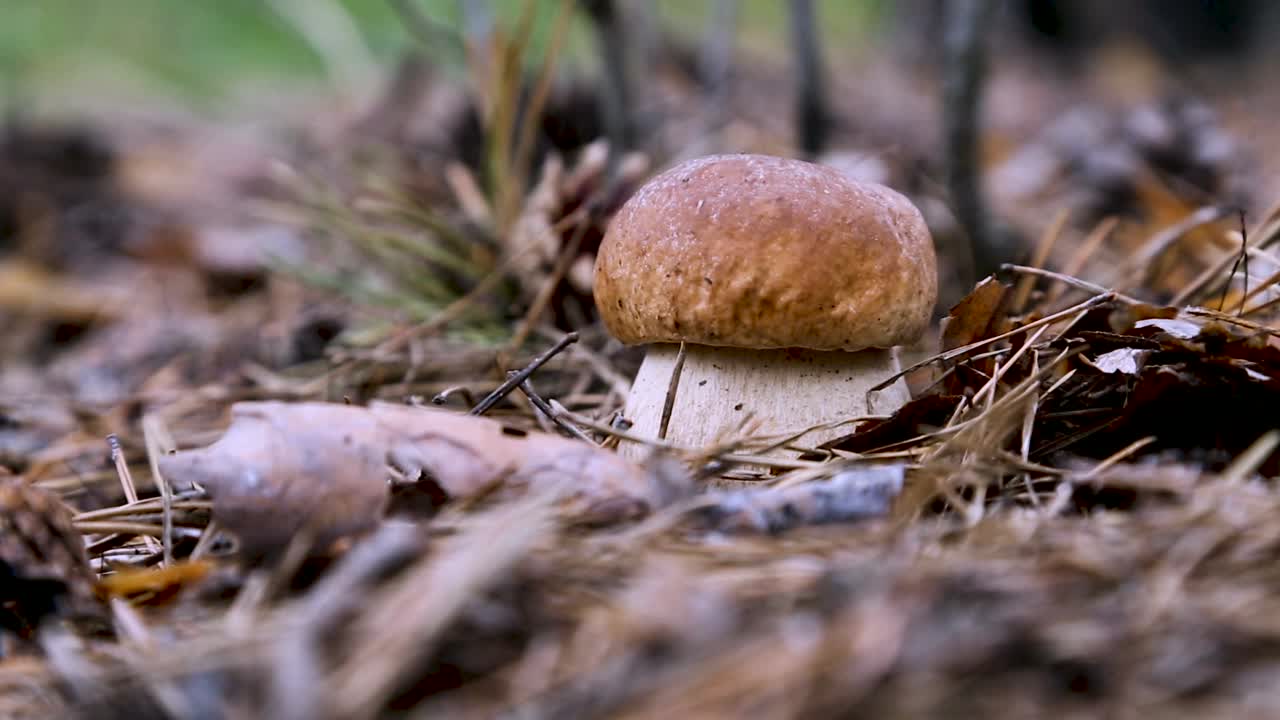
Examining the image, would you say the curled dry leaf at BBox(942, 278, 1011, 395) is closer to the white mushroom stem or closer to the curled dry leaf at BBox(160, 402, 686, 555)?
the white mushroom stem

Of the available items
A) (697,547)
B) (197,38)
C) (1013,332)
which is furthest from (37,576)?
(197,38)

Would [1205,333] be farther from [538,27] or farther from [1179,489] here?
[538,27]

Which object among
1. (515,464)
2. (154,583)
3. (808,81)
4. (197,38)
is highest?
(197,38)

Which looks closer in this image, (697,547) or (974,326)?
(697,547)

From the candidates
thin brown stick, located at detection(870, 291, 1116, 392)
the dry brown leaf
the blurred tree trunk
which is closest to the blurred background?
the blurred tree trunk

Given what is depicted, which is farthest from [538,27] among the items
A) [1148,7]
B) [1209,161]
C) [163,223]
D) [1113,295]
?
[1113,295]

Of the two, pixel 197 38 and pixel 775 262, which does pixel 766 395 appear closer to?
pixel 775 262
